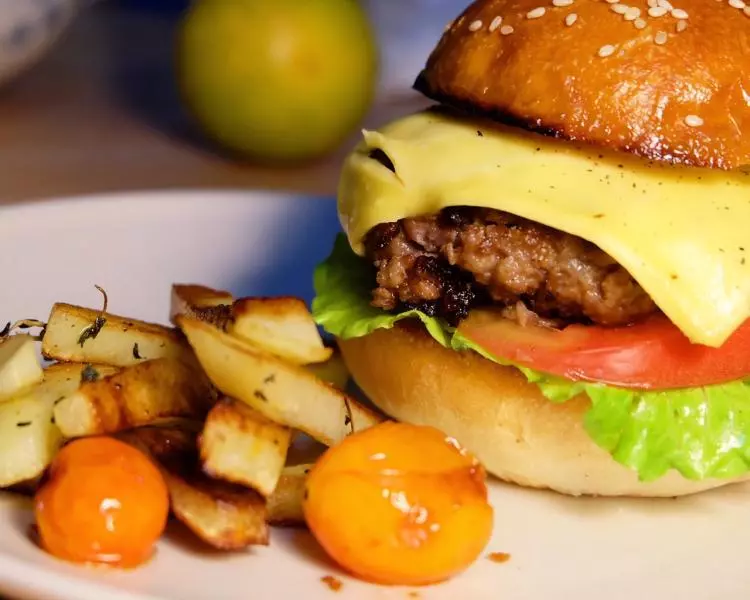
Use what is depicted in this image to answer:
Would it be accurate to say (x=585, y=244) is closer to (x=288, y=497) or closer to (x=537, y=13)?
(x=537, y=13)

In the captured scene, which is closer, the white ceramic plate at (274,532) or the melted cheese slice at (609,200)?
the white ceramic plate at (274,532)

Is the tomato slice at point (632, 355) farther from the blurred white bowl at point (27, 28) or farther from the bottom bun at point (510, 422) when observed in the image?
the blurred white bowl at point (27, 28)

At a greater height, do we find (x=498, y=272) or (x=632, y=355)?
(x=498, y=272)

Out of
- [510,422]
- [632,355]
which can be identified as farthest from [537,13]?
[510,422]

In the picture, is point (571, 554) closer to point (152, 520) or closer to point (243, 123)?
point (152, 520)

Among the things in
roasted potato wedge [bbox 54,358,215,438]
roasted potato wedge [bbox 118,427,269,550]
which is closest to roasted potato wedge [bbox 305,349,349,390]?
roasted potato wedge [bbox 54,358,215,438]

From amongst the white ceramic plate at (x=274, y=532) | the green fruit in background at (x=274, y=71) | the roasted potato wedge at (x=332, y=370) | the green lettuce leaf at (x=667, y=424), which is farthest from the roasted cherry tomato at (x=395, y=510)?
the green fruit in background at (x=274, y=71)

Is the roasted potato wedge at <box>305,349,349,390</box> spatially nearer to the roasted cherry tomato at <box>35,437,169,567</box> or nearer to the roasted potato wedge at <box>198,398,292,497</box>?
the roasted potato wedge at <box>198,398,292,497</box>
